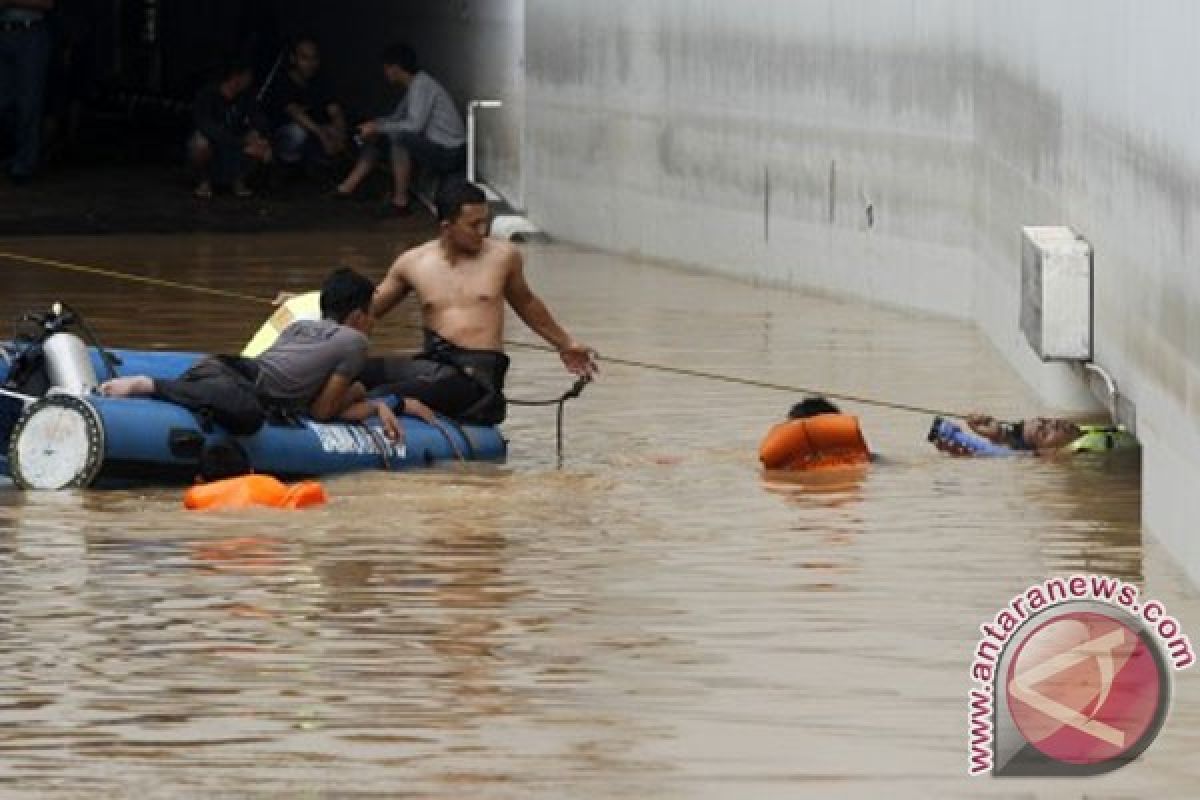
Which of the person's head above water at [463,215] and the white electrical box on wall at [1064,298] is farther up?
the person's head above water at [463,215]

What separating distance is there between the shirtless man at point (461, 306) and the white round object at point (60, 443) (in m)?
2.15

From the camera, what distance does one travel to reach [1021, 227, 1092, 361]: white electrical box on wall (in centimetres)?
1766

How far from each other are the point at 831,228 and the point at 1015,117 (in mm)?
3976

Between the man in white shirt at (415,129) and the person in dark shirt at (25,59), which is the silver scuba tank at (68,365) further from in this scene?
the person in dark shirt at (25,59)

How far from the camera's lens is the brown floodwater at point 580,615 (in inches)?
Result: 410

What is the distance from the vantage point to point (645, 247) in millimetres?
27625

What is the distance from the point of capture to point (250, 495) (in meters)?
15.6

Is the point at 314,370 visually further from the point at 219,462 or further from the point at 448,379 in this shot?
Result: the point at 448,379

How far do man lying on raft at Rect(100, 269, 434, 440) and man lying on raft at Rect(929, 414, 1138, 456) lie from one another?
235 centimetres

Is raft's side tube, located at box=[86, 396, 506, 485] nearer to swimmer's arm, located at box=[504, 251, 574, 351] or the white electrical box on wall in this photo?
swimmer's arm, located at box=[504, 251, 574, 351]

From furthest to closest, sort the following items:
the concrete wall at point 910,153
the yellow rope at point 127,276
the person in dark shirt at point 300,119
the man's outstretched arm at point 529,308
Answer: the person in dark shirt at point 300,119
the yellow rope at point 127,276
the man's outstretched arm at point 529,308
the concrete wall at point 910,153

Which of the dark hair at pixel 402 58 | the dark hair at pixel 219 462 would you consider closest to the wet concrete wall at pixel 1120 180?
the dark hair at pixel 219 462

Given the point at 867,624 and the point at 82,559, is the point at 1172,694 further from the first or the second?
the point at 82,559

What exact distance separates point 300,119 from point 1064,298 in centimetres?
1456
